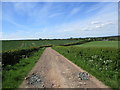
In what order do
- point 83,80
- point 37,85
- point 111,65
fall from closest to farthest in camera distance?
point 37,85 < point 83,80 < point 111,65

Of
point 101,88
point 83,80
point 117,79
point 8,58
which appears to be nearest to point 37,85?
point 83,80

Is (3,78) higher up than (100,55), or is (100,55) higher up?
(100,55)

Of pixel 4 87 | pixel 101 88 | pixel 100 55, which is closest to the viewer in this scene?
pixel 101 88

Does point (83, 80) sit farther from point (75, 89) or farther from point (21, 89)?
point (21, 89)

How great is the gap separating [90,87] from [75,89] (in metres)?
0.97

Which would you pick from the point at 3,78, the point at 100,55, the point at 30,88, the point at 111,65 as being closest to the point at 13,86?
the point at 30,88

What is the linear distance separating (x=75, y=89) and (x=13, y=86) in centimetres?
392

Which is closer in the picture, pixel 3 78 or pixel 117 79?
pixel 117 79

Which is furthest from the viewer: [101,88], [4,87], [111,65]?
[111,65]

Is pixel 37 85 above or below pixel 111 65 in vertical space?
below

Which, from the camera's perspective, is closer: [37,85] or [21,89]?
[21,89]

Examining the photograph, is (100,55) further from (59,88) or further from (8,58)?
(8,58)

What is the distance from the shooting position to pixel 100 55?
47.9 ft

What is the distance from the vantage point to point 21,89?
735 cm
